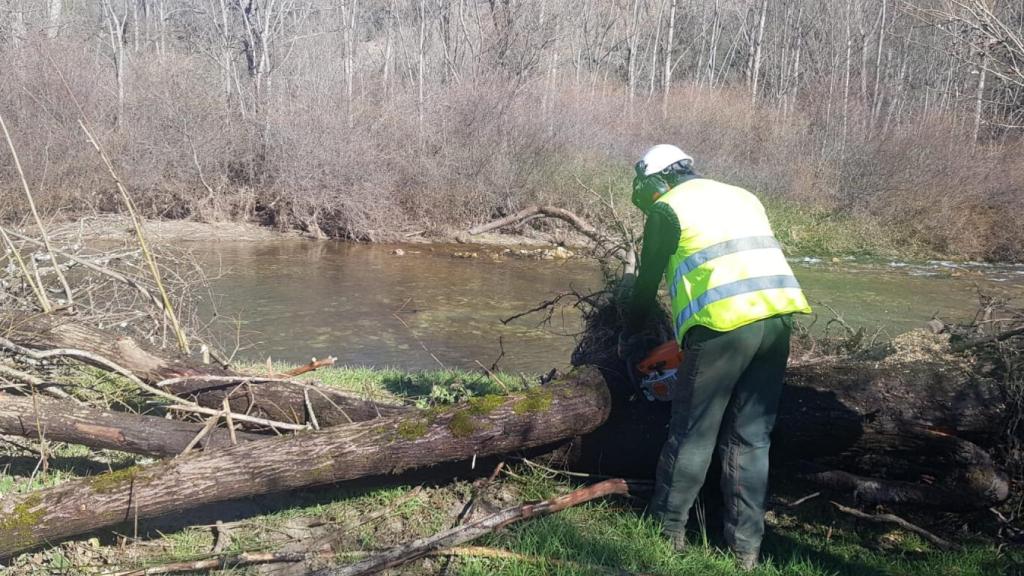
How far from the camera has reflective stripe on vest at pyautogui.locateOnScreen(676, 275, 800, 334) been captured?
391 centimetres

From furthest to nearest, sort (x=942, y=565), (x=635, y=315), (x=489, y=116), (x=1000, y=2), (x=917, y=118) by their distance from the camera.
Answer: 1. (x=917, y=118)
2. (x=489, y=116)
3. (x=1000, y=2)
4. (x=635, y=315)
5. (x=942, y=565)

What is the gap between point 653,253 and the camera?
436 cm

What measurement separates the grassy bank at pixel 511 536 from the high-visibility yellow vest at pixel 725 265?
45.5 inches

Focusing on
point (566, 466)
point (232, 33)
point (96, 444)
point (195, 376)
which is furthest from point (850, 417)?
point (232, 33)

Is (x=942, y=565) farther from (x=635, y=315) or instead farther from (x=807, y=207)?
(x=807, y=207)

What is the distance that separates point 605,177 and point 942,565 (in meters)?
22.2

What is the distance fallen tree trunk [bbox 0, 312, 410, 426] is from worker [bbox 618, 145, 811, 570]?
192 cm

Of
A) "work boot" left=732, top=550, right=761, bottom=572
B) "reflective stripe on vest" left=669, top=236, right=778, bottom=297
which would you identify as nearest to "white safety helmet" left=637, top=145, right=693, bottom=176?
"reflective stripe on vest" left=669, top=236, right=778, bottom=297

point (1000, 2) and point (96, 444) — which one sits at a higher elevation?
point (1000, 2)

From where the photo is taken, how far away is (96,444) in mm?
4793

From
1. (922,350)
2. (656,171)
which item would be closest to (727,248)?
(656,171)

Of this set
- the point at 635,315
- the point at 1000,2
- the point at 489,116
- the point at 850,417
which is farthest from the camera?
the point at 489,116

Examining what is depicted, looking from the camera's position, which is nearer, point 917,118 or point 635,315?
point 635,315

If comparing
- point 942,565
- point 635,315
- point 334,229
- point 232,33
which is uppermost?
point 232,33
